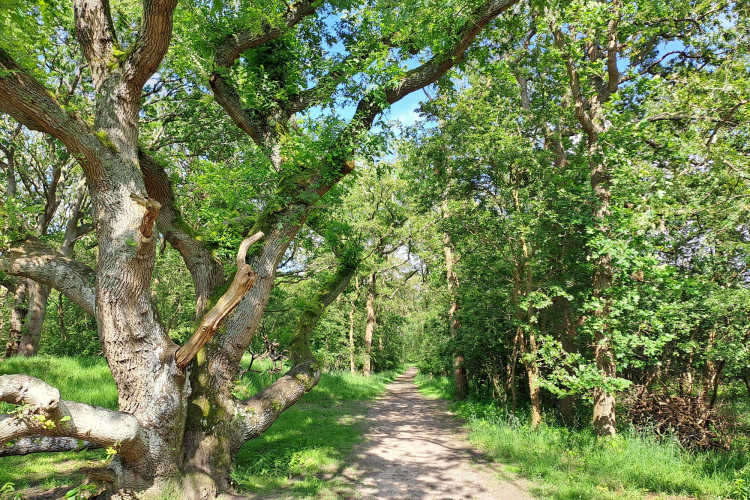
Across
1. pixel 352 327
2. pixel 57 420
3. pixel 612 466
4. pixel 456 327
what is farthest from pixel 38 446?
pixel 352 327

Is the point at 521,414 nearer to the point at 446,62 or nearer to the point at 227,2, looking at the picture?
the point at 446,62

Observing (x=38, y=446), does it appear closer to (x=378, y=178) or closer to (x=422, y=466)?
(x=422, y=466)

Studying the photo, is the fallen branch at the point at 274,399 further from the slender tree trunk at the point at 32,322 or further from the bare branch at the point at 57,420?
the slender tree trunk at the point at 32,322

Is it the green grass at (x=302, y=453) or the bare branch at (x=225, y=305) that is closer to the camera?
the bare branch at (x=225, y=305)

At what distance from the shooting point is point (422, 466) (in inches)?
250

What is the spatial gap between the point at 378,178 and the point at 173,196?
3575 millimetres

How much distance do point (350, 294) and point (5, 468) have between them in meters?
16.4

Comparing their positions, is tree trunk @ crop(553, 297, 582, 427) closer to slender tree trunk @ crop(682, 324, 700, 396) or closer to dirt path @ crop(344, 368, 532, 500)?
slender tree trunk @ crop(682, 324, 700, 396)

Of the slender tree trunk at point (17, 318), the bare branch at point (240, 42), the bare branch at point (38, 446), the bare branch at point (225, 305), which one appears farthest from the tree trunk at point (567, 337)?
the slender tree trunk at point (17, 318)

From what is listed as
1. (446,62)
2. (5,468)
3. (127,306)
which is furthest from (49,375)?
(446,62)

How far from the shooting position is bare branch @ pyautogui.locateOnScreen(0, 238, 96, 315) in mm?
4645

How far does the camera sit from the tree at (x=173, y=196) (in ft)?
13.8

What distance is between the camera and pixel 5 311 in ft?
70.1

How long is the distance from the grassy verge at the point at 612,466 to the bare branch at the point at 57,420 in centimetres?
504
